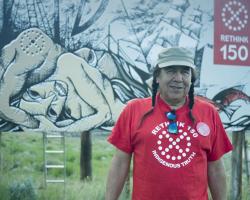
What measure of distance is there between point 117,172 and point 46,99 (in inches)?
71.0

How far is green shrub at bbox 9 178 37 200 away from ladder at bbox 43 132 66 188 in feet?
0.52

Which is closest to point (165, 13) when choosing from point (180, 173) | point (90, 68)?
point (90, 68)

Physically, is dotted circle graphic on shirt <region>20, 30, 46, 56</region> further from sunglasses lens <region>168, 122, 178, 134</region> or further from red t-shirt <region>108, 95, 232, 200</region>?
sunglasses lens <region>168, 122, 178, 134</region>

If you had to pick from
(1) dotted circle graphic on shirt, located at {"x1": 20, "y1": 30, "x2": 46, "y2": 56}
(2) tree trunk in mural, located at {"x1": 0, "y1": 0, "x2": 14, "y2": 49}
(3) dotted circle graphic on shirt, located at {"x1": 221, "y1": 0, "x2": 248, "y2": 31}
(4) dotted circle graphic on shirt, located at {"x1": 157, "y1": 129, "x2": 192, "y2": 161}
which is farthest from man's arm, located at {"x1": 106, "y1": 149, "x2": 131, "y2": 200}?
(3) dotted circle graphic on shirt, located at {"x1": 221, "y1": 0, "x2": 248, "y2": 31}

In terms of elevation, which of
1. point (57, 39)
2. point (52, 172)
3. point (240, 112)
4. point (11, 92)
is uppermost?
point (57, 39)

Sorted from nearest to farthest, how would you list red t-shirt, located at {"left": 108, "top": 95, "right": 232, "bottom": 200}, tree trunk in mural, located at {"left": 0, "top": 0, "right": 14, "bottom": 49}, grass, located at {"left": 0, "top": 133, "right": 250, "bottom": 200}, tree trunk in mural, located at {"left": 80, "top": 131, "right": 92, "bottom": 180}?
red t-shirt, located at {"left": 108, "top": 95, "right": 232, "bottom": 200} < tree trunk in mural, located at {"left": 0, "top": 0, "right": 14, "bottom": 49} < grass, located at {"left": 0, "top": 133, "right": 250, "bottom": 200} < tree trunk in mural, located at {"left": 80, "top": 131, "right": 92, "bottom": 180}

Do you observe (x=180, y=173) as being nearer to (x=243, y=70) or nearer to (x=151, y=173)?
(x=151, y=173)

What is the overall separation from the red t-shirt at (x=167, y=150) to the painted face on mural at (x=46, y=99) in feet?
5.98

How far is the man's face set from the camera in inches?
89.1

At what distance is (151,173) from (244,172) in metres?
2.68

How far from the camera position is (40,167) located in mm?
4082

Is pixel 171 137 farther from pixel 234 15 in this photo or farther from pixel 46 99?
pixel 234 15

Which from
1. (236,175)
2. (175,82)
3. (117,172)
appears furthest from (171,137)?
(236,175)

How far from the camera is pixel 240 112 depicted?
4570 mm
